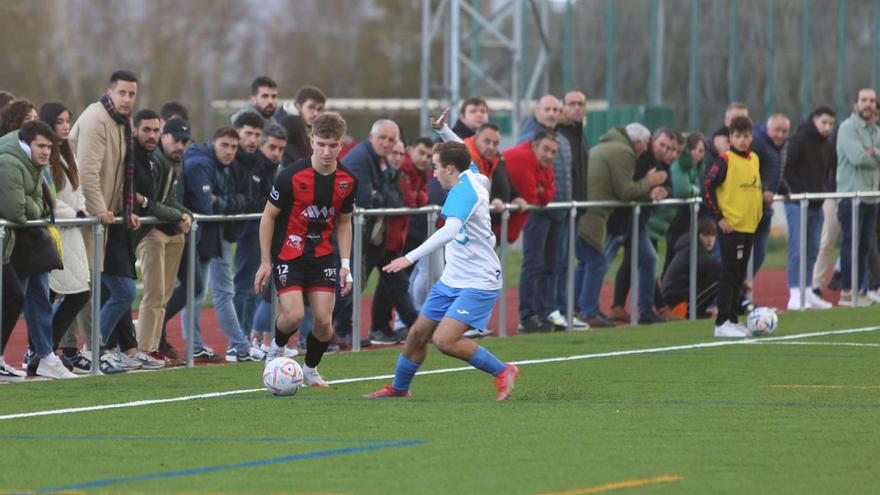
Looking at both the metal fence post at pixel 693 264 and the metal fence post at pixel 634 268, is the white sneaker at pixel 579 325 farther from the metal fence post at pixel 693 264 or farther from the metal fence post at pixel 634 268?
the metal fence post at pixel 693 264

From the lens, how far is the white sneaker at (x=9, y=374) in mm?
12680

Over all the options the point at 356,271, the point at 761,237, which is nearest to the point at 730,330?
the point at 761,237

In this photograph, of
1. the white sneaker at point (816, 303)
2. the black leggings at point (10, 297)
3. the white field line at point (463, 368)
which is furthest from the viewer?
the white sneaker at point (816, 303)

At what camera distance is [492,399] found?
11.5m

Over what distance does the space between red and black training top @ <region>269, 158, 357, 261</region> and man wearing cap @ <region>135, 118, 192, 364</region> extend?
191 centimetres

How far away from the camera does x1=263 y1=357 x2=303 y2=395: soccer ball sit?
11.6 metres

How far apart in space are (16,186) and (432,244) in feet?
10.6

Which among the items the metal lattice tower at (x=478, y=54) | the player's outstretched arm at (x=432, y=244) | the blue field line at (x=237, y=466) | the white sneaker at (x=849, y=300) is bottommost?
the white sneaker at (x=849, y=300)

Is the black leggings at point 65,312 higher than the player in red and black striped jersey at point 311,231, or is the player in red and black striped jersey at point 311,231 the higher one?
the player in red and black striped jersey at point 311,231

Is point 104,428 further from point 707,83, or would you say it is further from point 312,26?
point 312,26

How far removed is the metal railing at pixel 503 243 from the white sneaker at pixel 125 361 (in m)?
0.30

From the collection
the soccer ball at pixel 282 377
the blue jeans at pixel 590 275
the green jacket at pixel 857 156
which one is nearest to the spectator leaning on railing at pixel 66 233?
the soccer ball at pixel 282 377

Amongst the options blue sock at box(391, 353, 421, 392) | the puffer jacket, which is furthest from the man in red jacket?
blue sock at box(391, 353, 421, 392)

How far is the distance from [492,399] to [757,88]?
83.9ft
